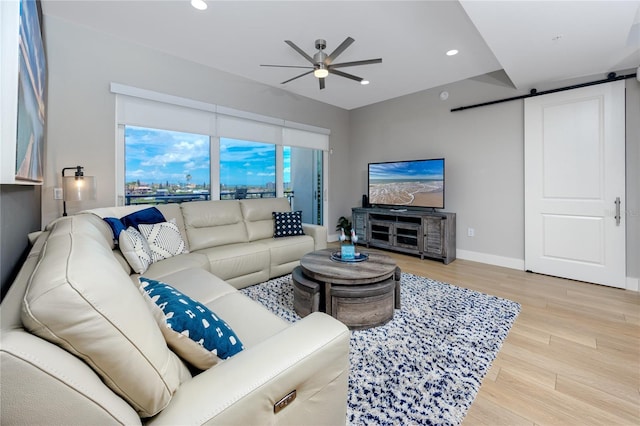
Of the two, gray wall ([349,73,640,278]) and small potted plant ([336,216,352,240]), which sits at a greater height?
gray wall ([349,73,640,278])

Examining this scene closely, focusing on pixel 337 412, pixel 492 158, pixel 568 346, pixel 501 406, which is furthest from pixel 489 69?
pixel 337 412

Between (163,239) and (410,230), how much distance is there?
3.39 meters

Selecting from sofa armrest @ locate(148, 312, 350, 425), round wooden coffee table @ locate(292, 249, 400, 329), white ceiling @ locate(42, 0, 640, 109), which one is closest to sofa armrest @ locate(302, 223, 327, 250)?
round wooden coffee table @ locate(292, 249, 400, 329)

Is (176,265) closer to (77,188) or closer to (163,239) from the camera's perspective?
(163,239)

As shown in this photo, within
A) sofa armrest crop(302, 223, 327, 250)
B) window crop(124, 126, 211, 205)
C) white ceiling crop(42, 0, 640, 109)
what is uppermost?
white ceiling crop(42, 0, 640, 109)

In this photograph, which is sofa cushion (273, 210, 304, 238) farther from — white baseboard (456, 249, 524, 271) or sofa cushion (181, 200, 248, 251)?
white baseboard (456, 249, 524, 271)

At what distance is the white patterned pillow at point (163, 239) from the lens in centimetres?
248

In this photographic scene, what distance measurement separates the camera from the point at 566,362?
1.75m

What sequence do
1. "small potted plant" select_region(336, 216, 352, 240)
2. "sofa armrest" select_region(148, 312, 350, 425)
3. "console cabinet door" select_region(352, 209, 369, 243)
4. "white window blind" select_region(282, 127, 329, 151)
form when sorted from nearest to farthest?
"sofa armrest" select_region(148, 312, 350, 425) < "white window blind" select_region(282, 127, 329, 151) < "console cabinet door" select_region(352, 209, 369, 243) < "small potted plant" select_region(336, 216, 352, 240)

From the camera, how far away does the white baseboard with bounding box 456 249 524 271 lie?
12.1 feet

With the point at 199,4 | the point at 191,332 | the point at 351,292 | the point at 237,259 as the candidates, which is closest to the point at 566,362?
the point at 351,292

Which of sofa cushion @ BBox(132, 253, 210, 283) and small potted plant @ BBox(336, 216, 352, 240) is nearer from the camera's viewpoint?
sofa cushion @ BBox(132, 253, 210, 283)

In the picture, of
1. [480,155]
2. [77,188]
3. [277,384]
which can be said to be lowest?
[277,384]

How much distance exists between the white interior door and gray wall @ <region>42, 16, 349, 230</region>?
441cm
